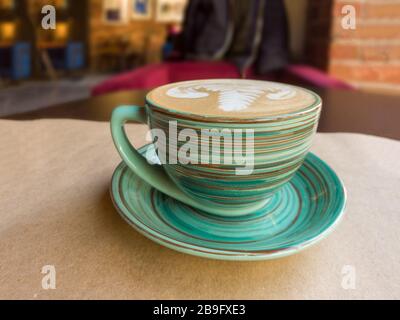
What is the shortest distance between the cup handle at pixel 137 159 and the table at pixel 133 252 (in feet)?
0.12

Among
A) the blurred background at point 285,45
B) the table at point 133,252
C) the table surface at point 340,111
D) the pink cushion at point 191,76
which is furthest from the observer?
the blurred background at point 285,45

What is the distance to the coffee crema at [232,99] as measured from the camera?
24 cm

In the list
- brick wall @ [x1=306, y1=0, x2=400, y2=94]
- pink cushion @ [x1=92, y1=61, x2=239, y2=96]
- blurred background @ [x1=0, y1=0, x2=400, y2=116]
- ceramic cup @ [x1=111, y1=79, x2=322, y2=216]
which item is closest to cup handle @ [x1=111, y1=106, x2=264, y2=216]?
ceramic cup @ [x1=111, y1=79, x2=322, y2=216]

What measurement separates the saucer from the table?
2 centimetres

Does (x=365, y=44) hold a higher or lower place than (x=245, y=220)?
higher

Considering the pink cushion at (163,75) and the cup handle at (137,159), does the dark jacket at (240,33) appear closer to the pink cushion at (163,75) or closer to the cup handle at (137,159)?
the pink cushion at (163,75)

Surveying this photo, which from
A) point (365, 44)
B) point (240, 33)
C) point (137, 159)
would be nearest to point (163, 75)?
point (240, 33)

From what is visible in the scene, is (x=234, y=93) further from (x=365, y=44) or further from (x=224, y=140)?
(x=365, y=44)

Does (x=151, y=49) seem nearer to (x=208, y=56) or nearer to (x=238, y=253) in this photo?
(x=208, y=56)

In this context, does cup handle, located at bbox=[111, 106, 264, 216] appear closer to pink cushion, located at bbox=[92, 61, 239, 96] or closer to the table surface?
the table surface

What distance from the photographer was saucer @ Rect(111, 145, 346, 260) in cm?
22

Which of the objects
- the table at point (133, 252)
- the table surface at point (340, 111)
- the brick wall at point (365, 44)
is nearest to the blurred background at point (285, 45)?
the brick wall at point (365, 44)

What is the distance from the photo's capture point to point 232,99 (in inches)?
10.5

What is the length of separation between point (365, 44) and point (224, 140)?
4.43 ft
